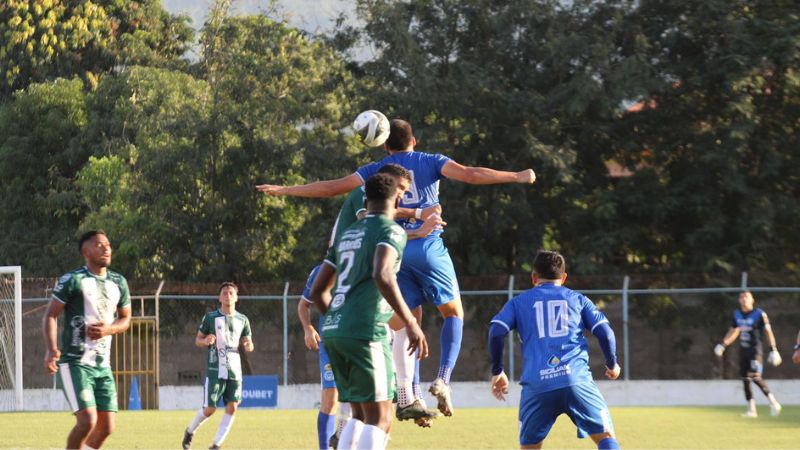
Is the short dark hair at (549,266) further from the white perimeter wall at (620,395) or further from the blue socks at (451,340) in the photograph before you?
the white perimeter wall at (620,395)

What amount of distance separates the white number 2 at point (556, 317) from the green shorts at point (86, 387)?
3.77 metres

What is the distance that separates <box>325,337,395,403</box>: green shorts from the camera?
25.9 feet

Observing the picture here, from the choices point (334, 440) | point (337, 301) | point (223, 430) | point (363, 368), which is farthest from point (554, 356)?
point (223, 430)

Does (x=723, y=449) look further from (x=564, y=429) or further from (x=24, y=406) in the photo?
(x=24, y=406)

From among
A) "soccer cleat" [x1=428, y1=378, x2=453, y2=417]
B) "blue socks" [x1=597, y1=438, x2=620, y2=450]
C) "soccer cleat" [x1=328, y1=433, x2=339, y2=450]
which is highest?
"soccer cleat" [x1=428, y1=378, x2=453, y2=417]

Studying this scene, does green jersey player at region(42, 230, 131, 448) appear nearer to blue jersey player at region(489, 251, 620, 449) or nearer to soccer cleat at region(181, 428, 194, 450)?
blue jersey player at region(489, 251, 620, 449)

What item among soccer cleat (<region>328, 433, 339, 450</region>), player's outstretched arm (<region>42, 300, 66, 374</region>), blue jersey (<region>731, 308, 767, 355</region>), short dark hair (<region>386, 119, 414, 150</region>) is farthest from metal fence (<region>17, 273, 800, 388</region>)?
short dark hair (<region>386, 119, 414, 150</region>)

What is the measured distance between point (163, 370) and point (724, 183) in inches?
658

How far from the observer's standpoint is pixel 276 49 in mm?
40531

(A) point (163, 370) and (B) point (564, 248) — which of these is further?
(A) point (163, 370)

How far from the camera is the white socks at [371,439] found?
7.88 m

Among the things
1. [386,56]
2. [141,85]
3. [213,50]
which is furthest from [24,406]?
[213,50]

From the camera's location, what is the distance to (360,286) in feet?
26.0

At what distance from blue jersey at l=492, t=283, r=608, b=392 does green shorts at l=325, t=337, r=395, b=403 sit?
1648mm
